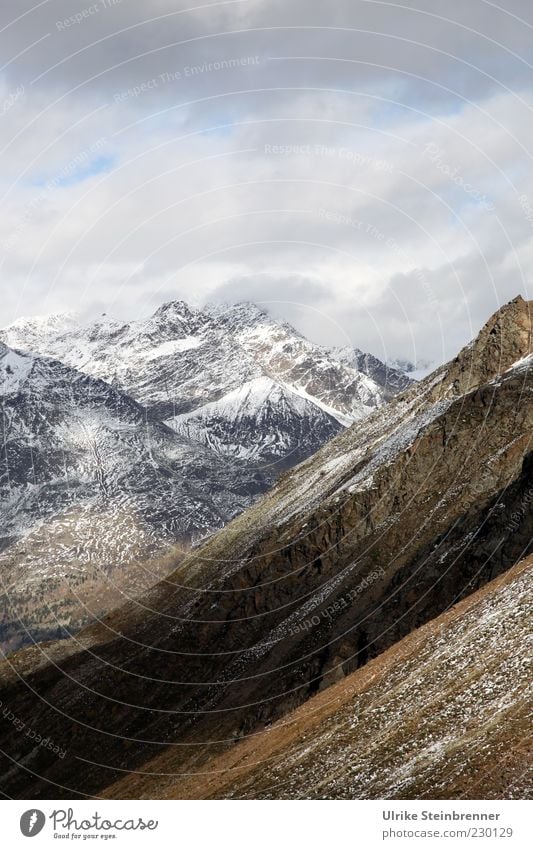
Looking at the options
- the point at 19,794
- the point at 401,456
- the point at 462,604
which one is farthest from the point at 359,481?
the point at 19,794

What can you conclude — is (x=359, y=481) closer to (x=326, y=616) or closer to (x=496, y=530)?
(x=326, y=616)

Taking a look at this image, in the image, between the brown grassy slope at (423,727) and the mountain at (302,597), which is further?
the mountain at (302,597)

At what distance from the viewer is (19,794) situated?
358 feet

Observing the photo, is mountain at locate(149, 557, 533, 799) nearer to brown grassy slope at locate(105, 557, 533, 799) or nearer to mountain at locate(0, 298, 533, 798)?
brown grassy slope at locate(105, 557, 533, 799)

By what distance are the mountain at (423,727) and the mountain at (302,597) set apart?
4144 millimetres

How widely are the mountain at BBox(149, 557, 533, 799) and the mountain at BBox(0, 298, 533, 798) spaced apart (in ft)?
13.6

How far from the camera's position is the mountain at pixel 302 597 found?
87.9 meters

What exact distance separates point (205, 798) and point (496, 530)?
1377 inches

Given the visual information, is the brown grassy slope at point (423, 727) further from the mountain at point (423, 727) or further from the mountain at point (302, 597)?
the mountain at point (302, 597)

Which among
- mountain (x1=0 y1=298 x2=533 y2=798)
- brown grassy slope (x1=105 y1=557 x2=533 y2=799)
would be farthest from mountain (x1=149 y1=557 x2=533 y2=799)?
mountain (x1=0 y1=298 x2=533 y2=798)

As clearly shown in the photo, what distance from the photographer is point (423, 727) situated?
58625 mm

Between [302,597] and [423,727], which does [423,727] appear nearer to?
[423,727]

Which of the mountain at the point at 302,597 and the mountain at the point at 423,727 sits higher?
the mountain at the point at 302,597

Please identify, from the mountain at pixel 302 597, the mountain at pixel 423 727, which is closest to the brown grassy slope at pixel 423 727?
the mountain at pixel 423 727
